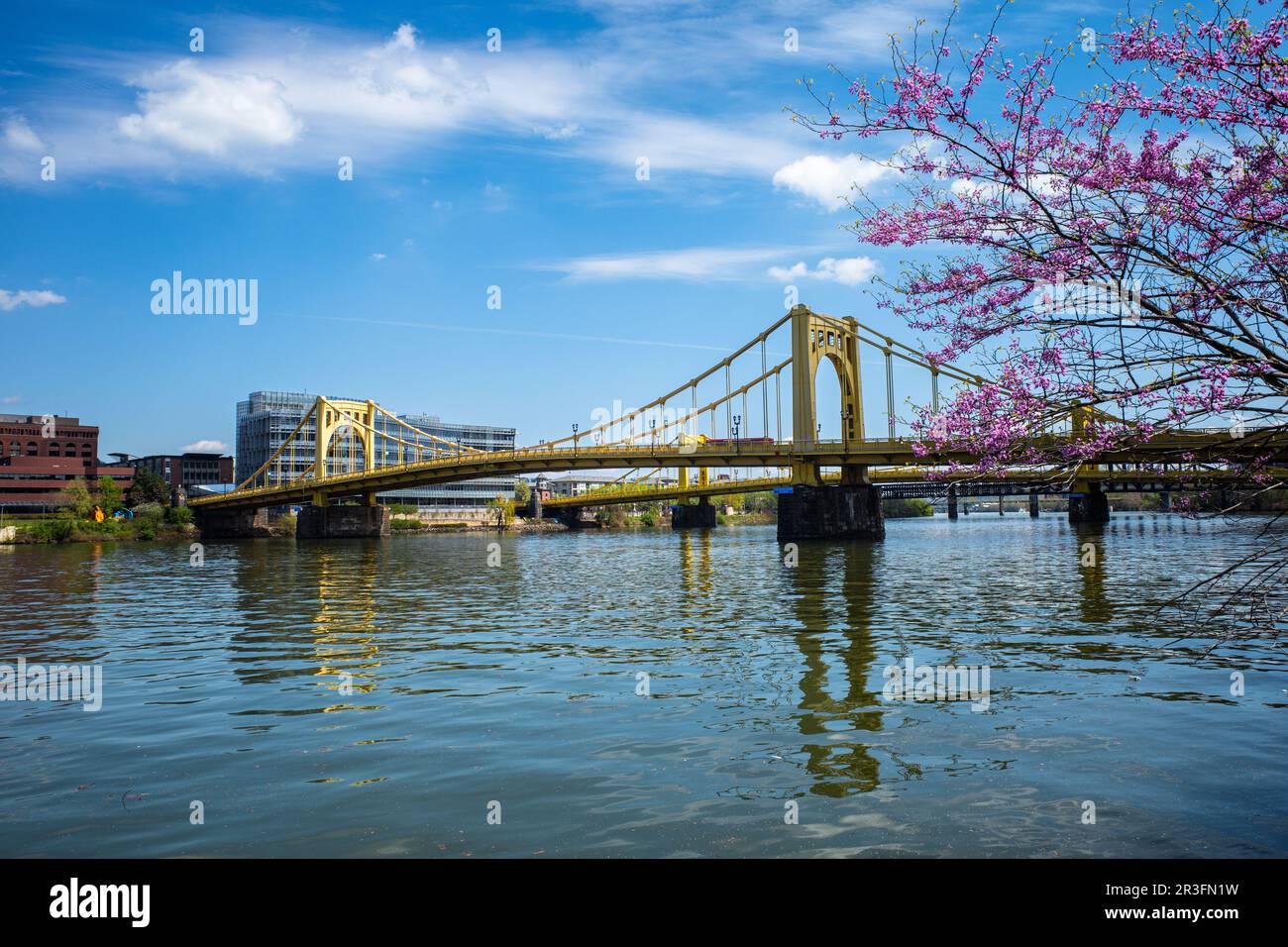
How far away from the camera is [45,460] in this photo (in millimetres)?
140875

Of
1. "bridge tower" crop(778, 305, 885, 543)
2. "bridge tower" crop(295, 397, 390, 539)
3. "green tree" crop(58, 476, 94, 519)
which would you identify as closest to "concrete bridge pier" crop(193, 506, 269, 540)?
"bridge tower" crop(295, 397, 390, 539)

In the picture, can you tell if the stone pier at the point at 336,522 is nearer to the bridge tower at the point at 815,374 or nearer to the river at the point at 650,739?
the bridge tower at the point at 815,374

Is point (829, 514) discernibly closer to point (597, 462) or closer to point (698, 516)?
point (597, 462)

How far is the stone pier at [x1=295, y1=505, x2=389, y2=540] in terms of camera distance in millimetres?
104250

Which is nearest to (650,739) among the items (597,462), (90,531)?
(597,462)

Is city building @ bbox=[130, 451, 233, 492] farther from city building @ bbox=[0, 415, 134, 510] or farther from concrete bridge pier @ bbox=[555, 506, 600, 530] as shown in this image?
concrete bridge pier @ bbox=[555, 506, 600, 530]

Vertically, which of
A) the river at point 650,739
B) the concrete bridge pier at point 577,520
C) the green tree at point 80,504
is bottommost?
the concrete bridge pier at point 577,520

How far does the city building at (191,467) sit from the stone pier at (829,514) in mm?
146013

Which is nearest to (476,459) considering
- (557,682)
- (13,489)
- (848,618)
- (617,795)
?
(848,618)

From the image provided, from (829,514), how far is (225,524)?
77.5 meters

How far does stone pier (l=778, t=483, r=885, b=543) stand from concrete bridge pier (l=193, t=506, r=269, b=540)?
72.5 meters

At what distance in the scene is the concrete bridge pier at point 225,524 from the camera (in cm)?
11131

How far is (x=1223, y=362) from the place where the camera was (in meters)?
7.29

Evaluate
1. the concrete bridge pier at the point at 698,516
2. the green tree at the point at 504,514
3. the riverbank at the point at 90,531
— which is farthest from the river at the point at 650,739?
the green tree at the point at 504,514
